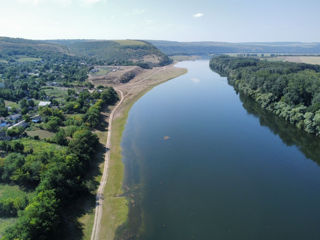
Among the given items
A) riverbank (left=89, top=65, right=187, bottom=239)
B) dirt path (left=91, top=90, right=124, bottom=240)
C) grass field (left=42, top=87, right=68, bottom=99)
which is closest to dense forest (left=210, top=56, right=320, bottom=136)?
riverbank (left=89, top=65, right=187, bottom=239)

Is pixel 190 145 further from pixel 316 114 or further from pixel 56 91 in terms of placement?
pixel 56 91

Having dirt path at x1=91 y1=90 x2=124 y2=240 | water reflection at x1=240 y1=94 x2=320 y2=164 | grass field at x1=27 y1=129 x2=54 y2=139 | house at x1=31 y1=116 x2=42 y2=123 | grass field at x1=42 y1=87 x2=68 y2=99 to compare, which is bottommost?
dirt path at x1=91 y1=90 x2=124 y2=240

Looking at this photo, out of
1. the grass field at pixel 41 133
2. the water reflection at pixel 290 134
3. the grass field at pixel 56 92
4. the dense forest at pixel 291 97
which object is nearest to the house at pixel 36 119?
the grass field at pixel 41 133

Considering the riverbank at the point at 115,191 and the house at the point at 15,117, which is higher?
the house at the point at 15,117

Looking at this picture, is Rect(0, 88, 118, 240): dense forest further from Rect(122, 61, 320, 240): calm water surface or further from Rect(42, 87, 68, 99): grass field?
Rect(42, 87, 68, 99): grass field

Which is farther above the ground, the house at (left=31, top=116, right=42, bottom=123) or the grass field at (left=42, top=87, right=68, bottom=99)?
the grass field at (left=42, top=87, right=68, bottom=99)

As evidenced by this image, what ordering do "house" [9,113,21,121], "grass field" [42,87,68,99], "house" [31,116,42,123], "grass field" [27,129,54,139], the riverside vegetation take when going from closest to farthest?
1. the riverside vegetation
2. "grass field" [27,129,54,139]
3. "house" [31,116,42,123]
4. "house" [9,113,21,121]
5. "grass field" [42,87,68,99]

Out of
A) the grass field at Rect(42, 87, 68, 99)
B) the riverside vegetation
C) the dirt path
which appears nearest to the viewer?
the riverside vegetation

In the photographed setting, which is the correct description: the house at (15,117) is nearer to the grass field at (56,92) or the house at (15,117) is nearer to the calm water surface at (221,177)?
the grass field at (56,92)
